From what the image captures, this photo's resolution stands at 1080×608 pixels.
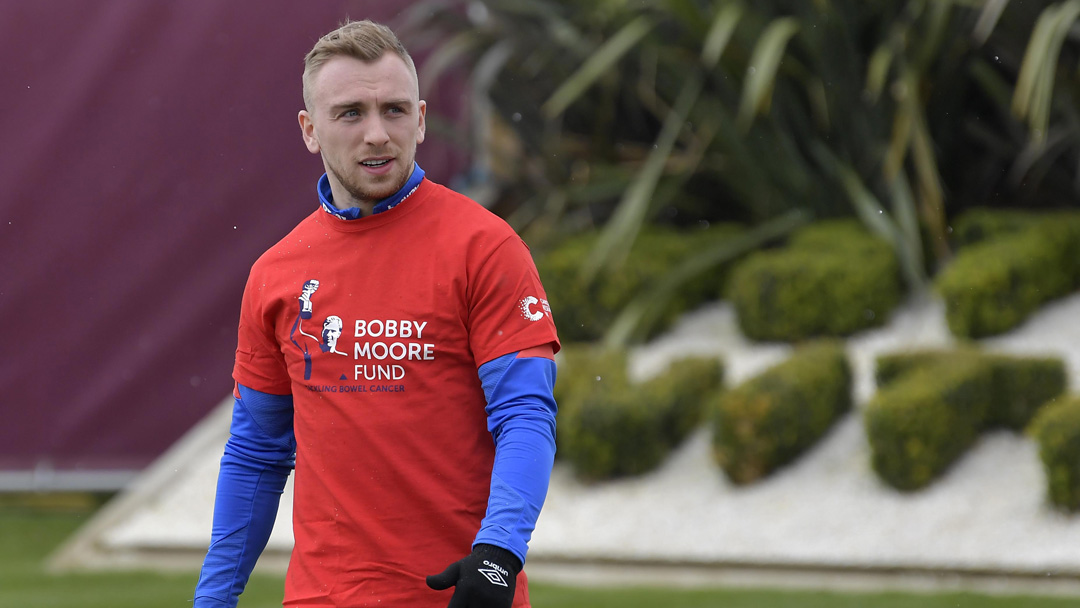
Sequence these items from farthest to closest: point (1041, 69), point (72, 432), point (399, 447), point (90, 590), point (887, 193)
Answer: point (72, 432)
point (887, 193)
point (1041, 69)
point (90, 590)
point (399, 447)

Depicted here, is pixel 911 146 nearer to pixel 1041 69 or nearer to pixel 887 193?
pixel 887 193

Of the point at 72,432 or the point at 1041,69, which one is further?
the point at 72,432

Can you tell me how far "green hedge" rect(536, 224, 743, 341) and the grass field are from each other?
276 cm

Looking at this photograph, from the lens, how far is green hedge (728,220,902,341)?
7.82 meters

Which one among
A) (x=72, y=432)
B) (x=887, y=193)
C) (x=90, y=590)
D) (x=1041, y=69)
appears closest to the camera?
(x=90, y=590)

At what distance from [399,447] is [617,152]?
768 centimetres

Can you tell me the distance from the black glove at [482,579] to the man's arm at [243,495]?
0.62m

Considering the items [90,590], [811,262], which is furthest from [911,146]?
[90,590]

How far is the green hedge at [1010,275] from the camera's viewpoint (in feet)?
24.2

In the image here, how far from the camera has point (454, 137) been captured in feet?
31.8

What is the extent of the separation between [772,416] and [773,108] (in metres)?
2.52

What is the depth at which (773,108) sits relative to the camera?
27.5ft

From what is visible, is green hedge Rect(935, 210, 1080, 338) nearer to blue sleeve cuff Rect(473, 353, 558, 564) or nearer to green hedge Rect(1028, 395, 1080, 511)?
green hedge Rect(1028, 395, 1080, 511)

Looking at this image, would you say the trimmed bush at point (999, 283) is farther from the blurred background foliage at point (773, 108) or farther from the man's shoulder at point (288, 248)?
A: the man's shoulder at point (288, 248)
